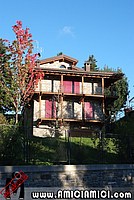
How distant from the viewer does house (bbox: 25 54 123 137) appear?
29.5 m

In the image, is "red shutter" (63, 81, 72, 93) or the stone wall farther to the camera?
"red shutter" (63, 81, 72, 93)

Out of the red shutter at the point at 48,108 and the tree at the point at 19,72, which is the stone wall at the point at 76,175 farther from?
the red shutter at the point at 48,108

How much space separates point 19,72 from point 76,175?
12.5m

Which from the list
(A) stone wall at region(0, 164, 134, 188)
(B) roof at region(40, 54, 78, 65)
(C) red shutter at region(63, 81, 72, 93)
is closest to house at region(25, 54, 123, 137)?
(C) red shutter at region(63, 81, 72, 93)

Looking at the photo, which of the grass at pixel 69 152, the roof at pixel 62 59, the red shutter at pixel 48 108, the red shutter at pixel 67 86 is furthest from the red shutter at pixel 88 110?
the grass at pixel 69 152

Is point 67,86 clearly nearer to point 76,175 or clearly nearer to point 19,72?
point 19,72

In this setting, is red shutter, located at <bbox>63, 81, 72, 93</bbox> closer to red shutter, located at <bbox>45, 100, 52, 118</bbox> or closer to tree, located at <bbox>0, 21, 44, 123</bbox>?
red shutter, located at <bbox>45, 100, 52, 118</bbox>

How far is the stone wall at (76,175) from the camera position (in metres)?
12.3

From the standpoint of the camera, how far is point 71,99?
101 feet

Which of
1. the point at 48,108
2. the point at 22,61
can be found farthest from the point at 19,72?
the point at 48,108

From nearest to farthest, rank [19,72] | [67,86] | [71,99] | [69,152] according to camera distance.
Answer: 1. [69,152]
2. [19,72]
3. [71,99]
4. [67,86]

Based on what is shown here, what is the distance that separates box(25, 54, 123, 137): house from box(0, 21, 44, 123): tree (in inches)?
195

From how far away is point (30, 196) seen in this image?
1183 cm

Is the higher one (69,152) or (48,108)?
(48,108)
